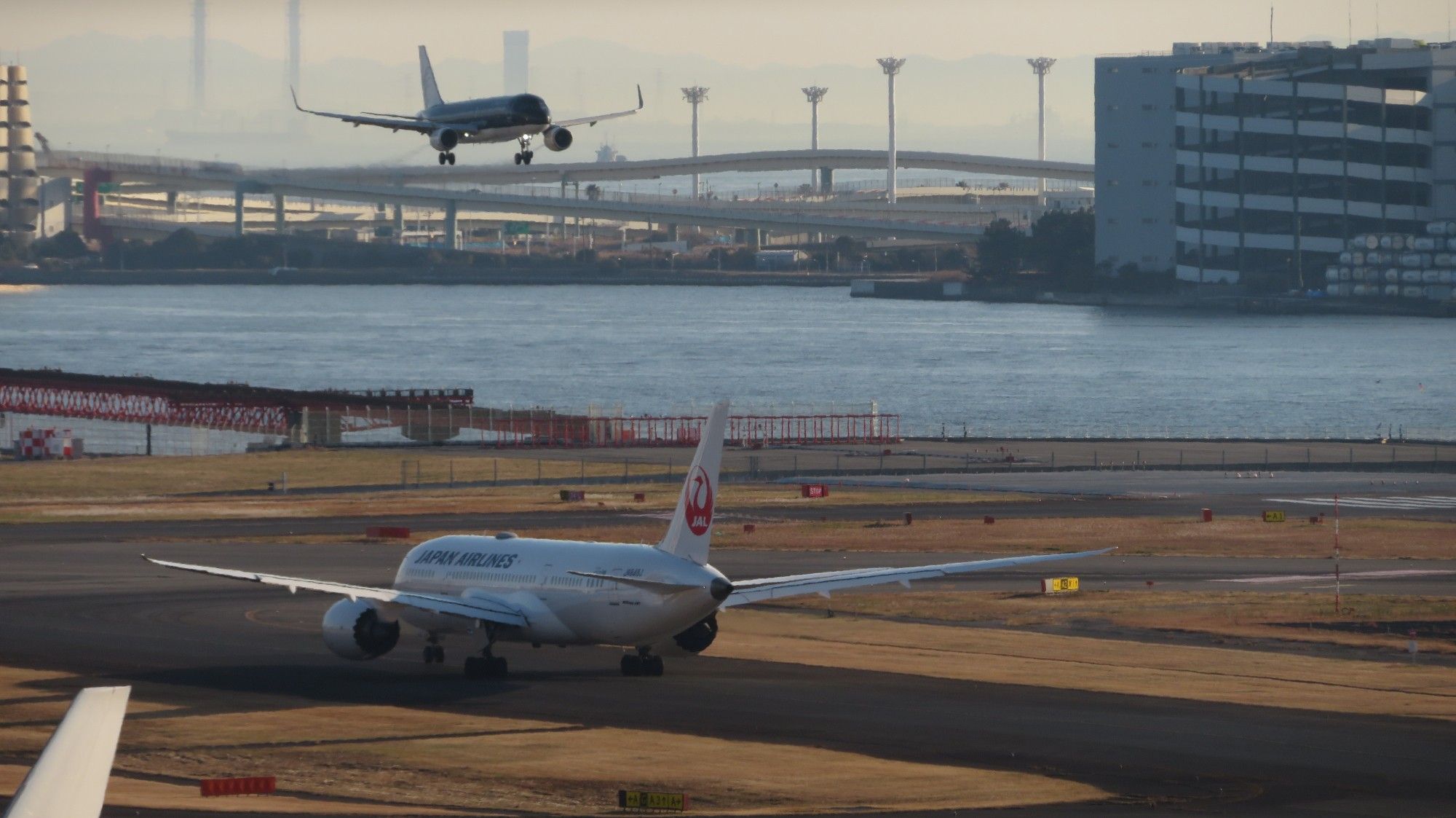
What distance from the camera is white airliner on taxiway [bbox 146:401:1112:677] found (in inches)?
1699

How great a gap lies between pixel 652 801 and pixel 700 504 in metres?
11.1

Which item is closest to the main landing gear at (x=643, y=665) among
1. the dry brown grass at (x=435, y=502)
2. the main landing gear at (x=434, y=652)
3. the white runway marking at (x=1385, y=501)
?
the main landing gear at (x=434, y=652)

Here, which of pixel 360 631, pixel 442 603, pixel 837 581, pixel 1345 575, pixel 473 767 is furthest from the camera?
pixel 1345 575

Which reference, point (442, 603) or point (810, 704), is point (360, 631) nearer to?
point (442, 603)

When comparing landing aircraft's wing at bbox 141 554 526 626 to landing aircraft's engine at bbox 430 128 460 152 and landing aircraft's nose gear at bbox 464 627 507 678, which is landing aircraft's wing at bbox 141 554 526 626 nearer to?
landing aircraft's nose gear at bbox 464 627 507 678

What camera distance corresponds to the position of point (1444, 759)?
123 ft

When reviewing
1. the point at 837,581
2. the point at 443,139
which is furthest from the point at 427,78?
the point at 837,581

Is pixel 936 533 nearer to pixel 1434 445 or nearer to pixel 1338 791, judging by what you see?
pixel 1338 791

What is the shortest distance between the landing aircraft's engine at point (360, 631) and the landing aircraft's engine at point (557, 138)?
24.6 meters

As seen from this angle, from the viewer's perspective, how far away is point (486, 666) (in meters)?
47.5

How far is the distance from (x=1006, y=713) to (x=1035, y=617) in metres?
17.1

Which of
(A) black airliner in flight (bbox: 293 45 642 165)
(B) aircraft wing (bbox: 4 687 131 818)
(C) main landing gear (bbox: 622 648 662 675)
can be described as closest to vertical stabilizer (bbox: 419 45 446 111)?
(A) black airliner in flight (bbox: 293 45 642 165)

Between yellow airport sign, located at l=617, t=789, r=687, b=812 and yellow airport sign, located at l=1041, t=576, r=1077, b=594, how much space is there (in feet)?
108

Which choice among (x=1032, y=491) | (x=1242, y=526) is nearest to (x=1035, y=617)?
(x=1242, y=526)
